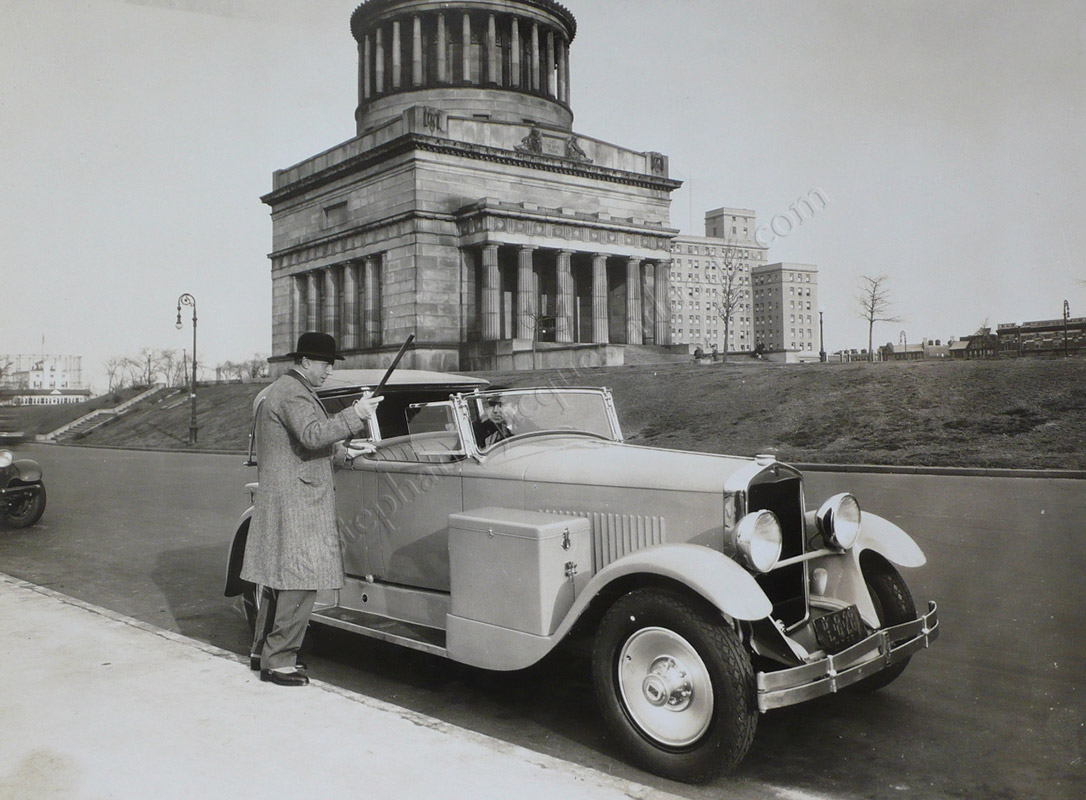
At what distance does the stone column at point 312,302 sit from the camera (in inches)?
2141

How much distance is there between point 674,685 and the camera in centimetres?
396

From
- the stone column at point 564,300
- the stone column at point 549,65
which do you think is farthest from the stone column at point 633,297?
the stone column at point 549,65

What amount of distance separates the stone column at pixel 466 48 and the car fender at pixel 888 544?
55.8 metres

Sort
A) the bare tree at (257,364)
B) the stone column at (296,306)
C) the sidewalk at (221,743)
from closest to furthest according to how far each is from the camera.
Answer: the sidewalk at (221,743) → the stone column at (296,306) → the bare tree at (257,364)

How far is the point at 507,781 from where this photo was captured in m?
3.56

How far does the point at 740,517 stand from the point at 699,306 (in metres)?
67.0

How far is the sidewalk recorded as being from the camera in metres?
3.50

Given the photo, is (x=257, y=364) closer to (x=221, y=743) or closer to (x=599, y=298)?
(x=599, y=298)

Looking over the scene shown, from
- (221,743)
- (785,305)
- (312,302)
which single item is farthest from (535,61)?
(221,743)

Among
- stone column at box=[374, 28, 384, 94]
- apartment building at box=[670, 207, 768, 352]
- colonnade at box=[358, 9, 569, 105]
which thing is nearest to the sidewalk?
apartment building at box=[670, 207, 768, 352]

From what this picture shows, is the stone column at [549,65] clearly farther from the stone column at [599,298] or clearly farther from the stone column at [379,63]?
the stone column at [599,298]

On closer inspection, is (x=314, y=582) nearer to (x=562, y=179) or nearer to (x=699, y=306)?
(x=562, y=179)

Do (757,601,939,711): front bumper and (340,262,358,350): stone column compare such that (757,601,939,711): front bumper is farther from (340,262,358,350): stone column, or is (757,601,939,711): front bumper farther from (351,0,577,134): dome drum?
(351,0,577,134): dome drum

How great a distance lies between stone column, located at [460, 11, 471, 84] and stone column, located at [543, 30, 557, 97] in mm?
5679
